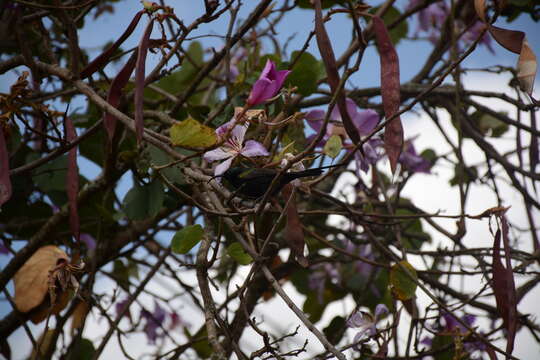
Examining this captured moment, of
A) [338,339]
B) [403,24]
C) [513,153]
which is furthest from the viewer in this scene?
[403,24]

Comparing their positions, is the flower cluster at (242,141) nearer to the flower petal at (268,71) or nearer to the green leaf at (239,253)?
the flower petal at (268,71)

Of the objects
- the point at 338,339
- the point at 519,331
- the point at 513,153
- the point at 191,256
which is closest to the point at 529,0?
the point at 513,153

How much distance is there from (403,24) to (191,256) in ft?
2.90

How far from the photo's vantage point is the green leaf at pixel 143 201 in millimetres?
1014

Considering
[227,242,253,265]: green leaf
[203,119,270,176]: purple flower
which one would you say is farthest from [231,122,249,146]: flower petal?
[227,242,253,265]: green leaf

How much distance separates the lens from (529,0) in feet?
4.61

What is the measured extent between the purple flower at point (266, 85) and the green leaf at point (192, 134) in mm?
63

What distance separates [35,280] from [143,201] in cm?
23

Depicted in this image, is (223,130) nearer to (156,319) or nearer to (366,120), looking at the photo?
(366,120)

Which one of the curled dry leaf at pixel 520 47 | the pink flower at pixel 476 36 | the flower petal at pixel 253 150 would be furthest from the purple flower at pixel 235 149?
the pink flower at pixel 476 36

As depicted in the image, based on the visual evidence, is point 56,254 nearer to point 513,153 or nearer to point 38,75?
point 38,75

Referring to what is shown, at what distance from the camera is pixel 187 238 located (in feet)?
2.73

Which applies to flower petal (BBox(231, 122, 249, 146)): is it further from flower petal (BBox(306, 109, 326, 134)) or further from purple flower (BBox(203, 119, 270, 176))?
flower petal (BBox(306, 109, 326, 134))

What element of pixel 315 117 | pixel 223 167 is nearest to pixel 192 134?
pixel 223 167
